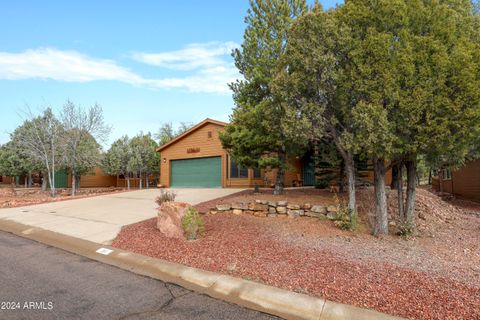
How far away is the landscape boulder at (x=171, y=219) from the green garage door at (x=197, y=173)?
38.8 ft

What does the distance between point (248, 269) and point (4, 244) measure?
6.15 m

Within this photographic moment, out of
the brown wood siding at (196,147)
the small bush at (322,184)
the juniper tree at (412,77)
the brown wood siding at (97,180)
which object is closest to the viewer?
the juniper tree at (412,77)

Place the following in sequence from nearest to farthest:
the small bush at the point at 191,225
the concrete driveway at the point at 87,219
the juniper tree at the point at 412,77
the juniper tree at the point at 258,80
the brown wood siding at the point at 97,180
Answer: the juniper tree at the point at 412,77, the small bush at the point at 191,225, the concrete driveway at the point at 87,219, the juniper tree at the point at 258,80, the brown wood siding at the point at 97,180

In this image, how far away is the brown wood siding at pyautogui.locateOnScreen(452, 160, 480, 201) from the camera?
49.4 feet

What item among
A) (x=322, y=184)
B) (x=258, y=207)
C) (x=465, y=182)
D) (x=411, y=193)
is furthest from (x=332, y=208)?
(x=465, y=182)

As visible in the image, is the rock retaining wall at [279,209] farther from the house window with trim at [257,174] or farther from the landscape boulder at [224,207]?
the house window with trim at [257,174]

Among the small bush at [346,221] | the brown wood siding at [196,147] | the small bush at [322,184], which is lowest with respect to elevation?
the small bush at [346,221]

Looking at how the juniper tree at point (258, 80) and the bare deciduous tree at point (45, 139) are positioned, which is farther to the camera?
the bare deciduous tree at point (45, 139)

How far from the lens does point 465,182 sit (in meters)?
16.3

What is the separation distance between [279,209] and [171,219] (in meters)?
3.42

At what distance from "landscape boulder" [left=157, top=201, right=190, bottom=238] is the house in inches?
369

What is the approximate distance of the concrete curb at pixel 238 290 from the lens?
3.28 meters

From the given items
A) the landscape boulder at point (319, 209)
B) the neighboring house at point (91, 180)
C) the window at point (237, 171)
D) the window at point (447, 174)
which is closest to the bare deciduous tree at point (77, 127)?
the window at point (237, 171)

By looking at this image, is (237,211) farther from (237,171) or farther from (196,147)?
(196,147)
